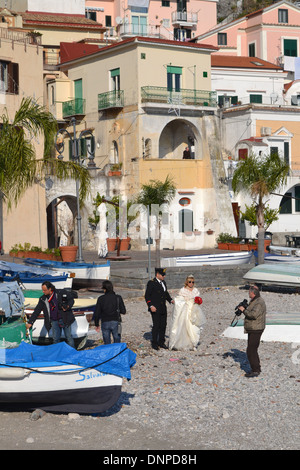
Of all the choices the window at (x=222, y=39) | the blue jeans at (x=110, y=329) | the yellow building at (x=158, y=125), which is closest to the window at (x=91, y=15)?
the window at (x=222, y=39)

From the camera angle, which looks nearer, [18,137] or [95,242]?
[18,137]

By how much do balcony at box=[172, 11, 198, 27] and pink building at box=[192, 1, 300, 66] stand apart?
94.1 inches

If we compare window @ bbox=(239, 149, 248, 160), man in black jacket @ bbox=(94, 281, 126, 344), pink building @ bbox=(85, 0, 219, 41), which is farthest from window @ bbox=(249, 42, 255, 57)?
man in black jacket @ bbox=(94, 281, 126, 344)

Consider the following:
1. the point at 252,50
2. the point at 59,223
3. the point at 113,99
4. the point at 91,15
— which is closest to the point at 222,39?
the point at 252,50

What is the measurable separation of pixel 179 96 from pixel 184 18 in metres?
21.8

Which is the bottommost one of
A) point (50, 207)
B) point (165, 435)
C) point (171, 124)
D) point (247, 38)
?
point (165, 435)

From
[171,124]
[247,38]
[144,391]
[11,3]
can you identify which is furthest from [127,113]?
[144,391]

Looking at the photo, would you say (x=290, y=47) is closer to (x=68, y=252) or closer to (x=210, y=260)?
(x=210, y=260)

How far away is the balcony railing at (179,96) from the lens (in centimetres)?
4241

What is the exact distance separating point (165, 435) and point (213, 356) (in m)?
5.36

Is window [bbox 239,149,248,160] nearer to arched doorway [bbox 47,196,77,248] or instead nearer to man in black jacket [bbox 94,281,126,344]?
arched doorway [bbox 47,196,77,248]

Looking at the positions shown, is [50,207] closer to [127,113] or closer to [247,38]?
[127,113]

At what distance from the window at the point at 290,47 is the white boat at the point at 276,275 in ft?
118

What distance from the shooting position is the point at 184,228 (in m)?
43.8
